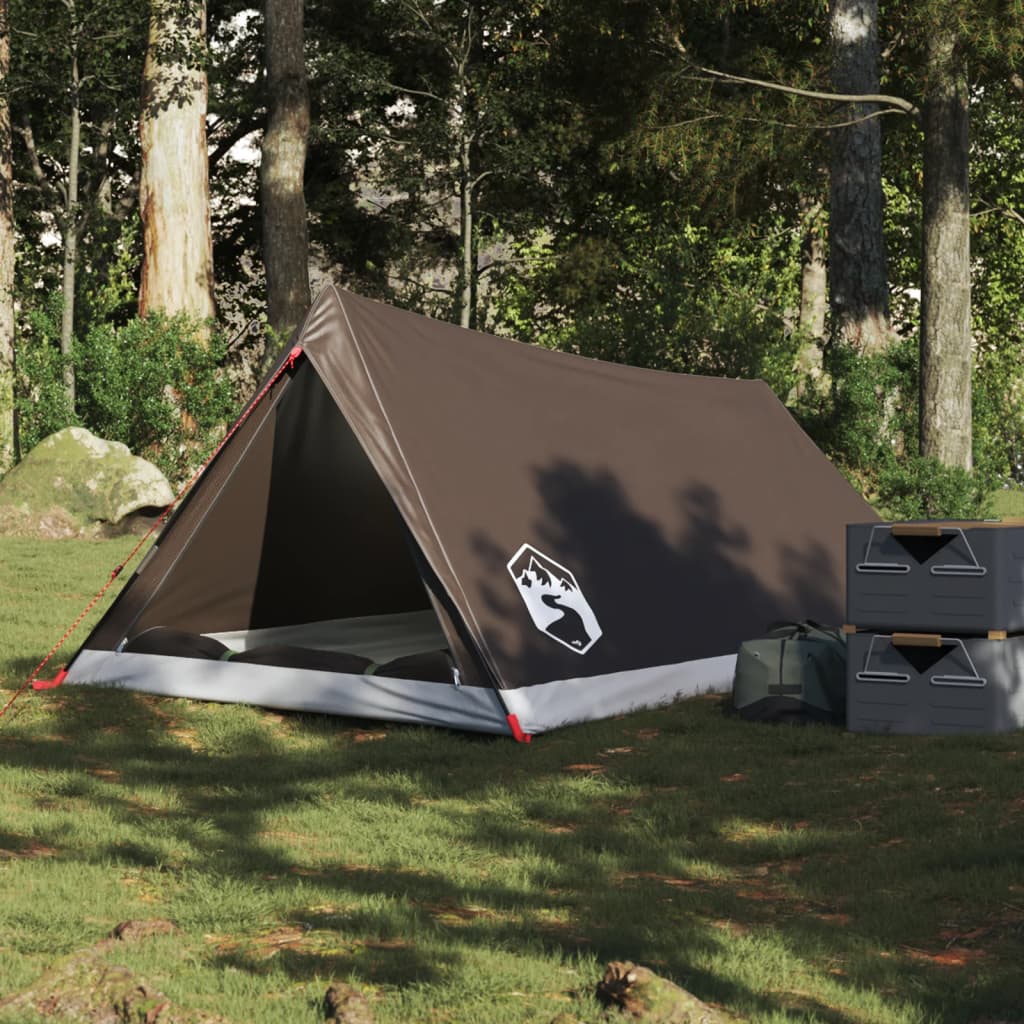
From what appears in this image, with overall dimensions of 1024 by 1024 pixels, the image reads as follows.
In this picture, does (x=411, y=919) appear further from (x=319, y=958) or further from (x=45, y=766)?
(x=45, y=766)

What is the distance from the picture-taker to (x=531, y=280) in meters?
27.2

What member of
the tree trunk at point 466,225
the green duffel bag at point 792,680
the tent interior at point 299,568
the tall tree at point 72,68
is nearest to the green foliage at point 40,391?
the tall tree at point 72,68

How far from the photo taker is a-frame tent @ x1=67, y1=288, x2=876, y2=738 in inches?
282

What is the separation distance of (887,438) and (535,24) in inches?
491

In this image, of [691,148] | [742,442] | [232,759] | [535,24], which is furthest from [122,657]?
[535,24]

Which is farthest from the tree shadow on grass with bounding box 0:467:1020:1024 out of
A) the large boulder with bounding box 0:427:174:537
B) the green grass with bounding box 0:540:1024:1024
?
the large boulder with bounding box 0:427:174:537

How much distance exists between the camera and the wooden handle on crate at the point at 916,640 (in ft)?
21.9

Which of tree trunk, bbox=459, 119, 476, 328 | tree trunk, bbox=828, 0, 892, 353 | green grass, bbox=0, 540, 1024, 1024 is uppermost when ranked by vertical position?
tree trunk, bbox=459, 119, 476, 328

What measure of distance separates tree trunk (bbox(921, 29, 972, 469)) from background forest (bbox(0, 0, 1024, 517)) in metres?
0.02

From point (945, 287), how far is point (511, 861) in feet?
34.4

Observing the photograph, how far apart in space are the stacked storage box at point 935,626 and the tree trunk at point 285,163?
13.9 m

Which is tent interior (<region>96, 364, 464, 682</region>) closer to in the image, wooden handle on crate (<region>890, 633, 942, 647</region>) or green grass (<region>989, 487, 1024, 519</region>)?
wooden handle on crate (<region>890, 633, 942, 647</region>)

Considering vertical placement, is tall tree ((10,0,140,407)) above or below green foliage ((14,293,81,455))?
above

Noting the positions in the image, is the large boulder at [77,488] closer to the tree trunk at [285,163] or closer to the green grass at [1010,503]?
the tree trunk at [285,163]
